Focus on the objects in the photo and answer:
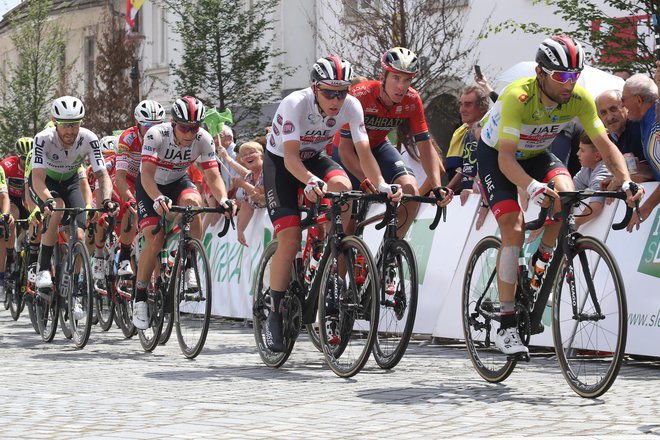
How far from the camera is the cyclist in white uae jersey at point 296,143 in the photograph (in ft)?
30.5

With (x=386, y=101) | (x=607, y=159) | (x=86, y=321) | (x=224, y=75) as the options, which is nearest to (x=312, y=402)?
(x=607, y=159)

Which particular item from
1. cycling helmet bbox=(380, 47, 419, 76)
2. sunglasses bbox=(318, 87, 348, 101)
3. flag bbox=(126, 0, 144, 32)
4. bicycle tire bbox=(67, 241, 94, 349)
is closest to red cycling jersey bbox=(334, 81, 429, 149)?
cycling helmet bbox=(380, 47, 419, 76)

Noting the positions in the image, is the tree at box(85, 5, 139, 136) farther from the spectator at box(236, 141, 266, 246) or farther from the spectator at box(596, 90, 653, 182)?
the spectator at box(596, 90, 653, 182)

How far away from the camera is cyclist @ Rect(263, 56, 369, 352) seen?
9.30m

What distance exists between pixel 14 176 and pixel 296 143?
10178 mm

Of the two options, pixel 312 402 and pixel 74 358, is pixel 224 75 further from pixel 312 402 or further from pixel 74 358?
pixel 312 402

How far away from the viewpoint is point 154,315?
1141 cm

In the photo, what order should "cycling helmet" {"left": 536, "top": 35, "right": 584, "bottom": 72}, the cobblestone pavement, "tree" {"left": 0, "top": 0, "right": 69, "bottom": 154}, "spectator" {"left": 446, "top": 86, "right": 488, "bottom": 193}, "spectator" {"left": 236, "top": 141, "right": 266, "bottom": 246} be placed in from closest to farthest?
1. the cobblestone pavement
2. "cycling helmet" {"left": 536, "top": 35, "right": 584, "bottom": 72}
3. "spectator" {"left": 446, "top": 86, "right": 488, "bottom": 193}
4. "spectator" {"left": 236, "top": 141, "right": 266, "bottom": 246}
5. "tree" {"left": 0, "top": 0, "right": 69, "bottom": 154}

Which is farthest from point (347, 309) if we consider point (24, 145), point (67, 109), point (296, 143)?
point (24, 145)

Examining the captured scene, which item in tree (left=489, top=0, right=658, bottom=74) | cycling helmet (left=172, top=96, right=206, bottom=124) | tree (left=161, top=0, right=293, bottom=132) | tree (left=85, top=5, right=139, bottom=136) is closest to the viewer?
cycling helmet (left=172, top=96, right=206, bottom=124)

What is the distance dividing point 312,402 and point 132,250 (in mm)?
5719

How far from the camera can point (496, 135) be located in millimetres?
8273

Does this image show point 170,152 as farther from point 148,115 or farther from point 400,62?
point 400,62

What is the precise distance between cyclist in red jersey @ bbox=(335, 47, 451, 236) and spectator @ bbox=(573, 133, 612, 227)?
4.22ft
